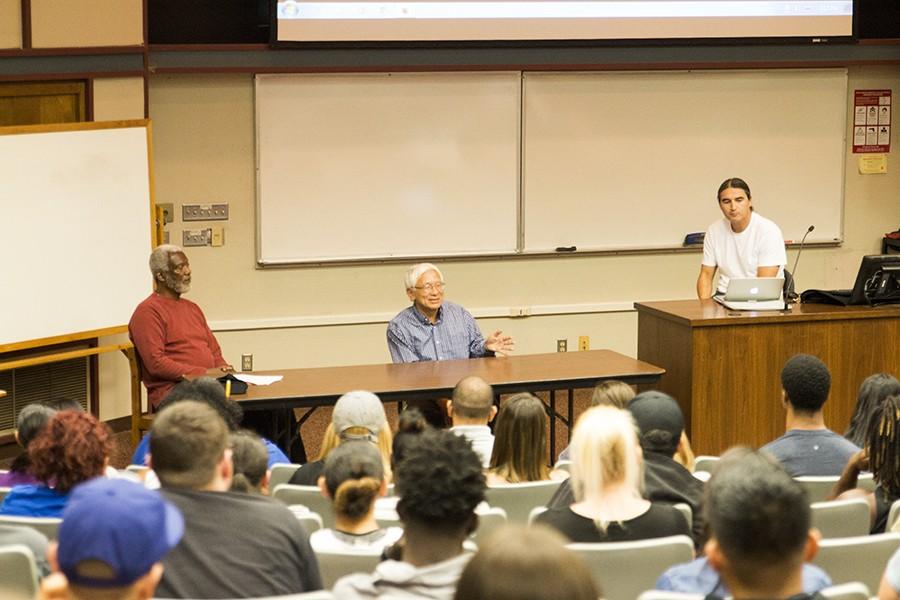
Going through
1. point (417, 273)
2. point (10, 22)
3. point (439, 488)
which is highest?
point (10, 22)

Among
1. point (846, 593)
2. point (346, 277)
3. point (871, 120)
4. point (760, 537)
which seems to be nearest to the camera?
point (760, 537)

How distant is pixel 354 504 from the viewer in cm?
321

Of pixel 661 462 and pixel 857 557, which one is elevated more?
pixel 661 462

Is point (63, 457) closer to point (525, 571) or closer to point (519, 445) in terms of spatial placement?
point (519, 445)

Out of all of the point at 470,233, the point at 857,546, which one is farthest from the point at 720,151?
the point at 857,546

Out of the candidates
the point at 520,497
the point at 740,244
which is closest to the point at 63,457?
the point at 520,497

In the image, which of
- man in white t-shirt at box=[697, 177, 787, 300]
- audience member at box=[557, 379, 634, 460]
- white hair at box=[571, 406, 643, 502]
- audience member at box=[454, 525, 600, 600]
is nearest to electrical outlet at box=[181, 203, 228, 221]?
man in white t-shirt at box=[697, 177, 787, 300]

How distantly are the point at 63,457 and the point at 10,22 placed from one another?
4.47 metres

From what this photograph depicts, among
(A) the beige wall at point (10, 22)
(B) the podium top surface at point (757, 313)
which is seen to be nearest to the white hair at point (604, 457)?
(B) the podium top surface at point (757, 313)

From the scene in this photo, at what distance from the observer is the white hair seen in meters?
→ 3.27

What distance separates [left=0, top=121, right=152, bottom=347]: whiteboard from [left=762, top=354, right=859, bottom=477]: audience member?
14.6 feet

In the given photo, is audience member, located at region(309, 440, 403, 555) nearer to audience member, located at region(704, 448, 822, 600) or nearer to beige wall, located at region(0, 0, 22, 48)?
audience member, located at region(704, 448, 822, 600)

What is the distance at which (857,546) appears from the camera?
10.3 feet

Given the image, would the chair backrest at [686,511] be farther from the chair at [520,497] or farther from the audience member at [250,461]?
the audience member at [250,461]
